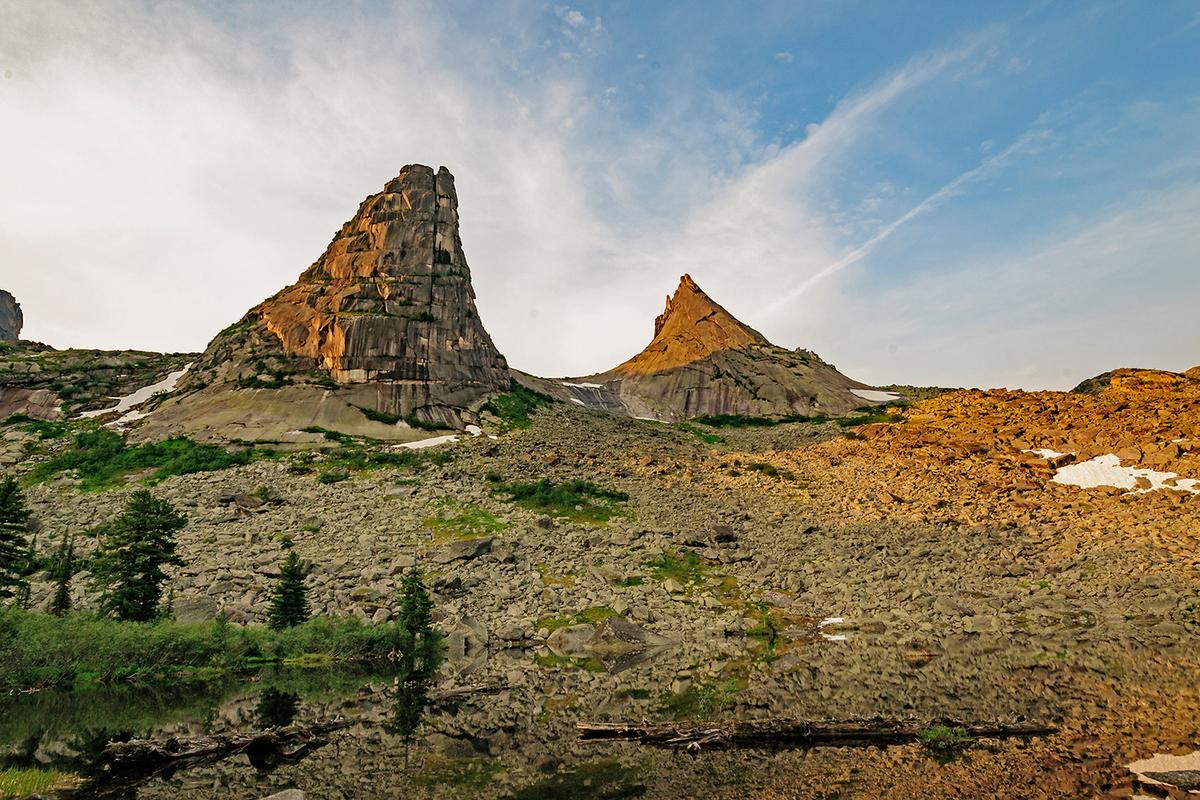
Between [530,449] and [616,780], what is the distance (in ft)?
188

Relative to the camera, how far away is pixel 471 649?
3606 cm

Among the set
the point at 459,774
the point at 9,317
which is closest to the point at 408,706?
the point at 459,774

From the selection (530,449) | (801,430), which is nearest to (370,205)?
(530,449)

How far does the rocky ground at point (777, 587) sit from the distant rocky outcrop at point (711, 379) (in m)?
39.8

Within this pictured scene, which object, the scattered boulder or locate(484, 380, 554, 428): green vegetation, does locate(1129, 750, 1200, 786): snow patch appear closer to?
the scattered boulder

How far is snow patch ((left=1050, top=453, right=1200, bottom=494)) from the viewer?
46.3m

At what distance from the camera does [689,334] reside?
143 meters

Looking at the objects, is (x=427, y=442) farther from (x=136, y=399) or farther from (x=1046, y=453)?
Result: (x=1046, y=453)

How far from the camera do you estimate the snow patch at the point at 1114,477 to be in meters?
46.3

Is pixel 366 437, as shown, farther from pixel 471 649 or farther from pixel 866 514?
pixel 866 514

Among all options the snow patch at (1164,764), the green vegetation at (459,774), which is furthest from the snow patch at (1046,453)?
the green vegetation at (459,774)

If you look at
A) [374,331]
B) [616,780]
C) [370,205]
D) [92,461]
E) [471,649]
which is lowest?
[471,649]

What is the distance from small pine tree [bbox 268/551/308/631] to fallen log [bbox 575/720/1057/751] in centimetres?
2567

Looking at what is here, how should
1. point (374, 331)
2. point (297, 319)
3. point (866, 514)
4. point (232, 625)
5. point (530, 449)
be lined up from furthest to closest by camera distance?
point (297, 319) < point (374, 331) < point (530, 449) < point (866, 514) < point (232, 625)
